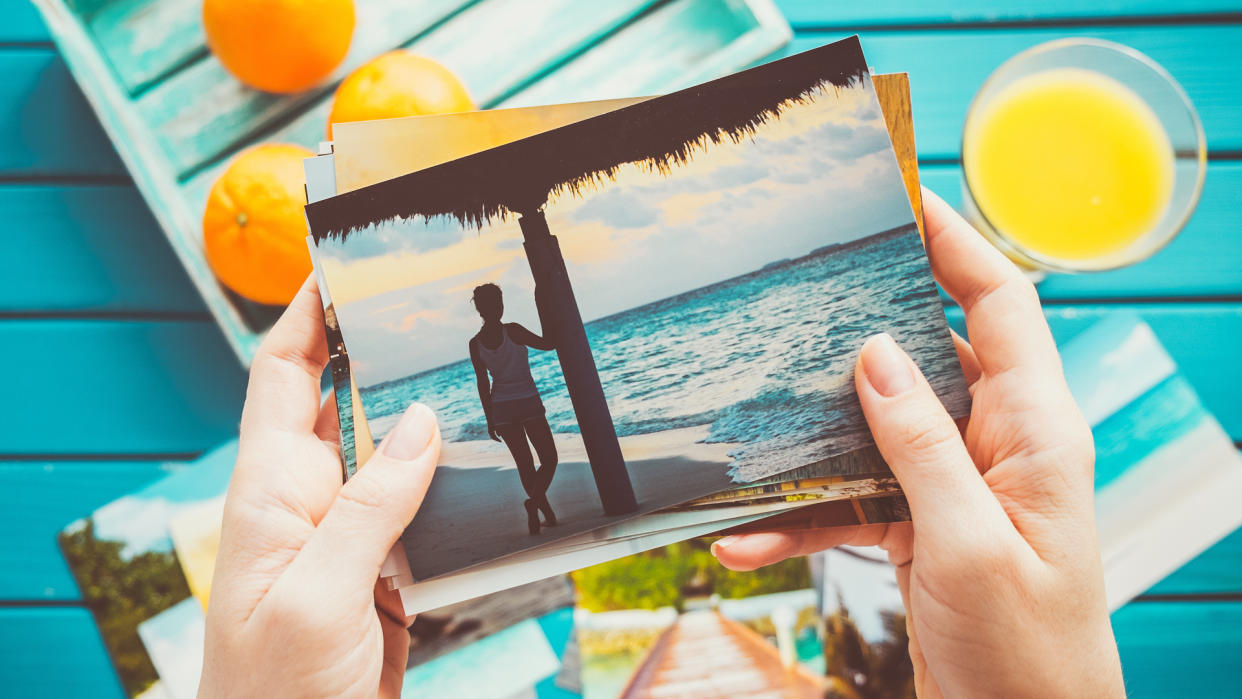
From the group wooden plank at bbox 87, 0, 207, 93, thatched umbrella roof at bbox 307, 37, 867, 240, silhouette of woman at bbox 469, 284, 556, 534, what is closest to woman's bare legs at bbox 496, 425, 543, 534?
silhouette of woman at bbox 469, 284, 556, 534

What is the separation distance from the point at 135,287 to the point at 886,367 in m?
A: 0.79

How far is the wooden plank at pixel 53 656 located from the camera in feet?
2.55

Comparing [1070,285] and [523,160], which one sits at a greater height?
[523,160]

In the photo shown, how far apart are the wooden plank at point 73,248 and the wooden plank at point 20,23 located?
0.17m

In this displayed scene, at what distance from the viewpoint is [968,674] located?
1.57 feet

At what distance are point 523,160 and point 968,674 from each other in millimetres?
469

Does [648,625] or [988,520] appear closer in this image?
[988,520]

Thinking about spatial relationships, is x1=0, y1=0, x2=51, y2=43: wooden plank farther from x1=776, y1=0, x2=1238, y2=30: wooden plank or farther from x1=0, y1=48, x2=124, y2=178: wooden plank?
x1=776, y1=0, x2=1238, y2=30: wooden plank

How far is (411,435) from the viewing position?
49 cm

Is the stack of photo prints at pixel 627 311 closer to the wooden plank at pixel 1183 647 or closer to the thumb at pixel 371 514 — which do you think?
the thumb at pixel 371 514

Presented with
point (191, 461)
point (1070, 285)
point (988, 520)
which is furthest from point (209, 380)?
point (1070, 285)

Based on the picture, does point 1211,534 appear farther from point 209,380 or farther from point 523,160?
point 209,380

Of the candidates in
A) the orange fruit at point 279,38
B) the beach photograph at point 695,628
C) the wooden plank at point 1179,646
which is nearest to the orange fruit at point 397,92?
the orange fruit at point 279,38

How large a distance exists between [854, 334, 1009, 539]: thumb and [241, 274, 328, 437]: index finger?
0.43 m
